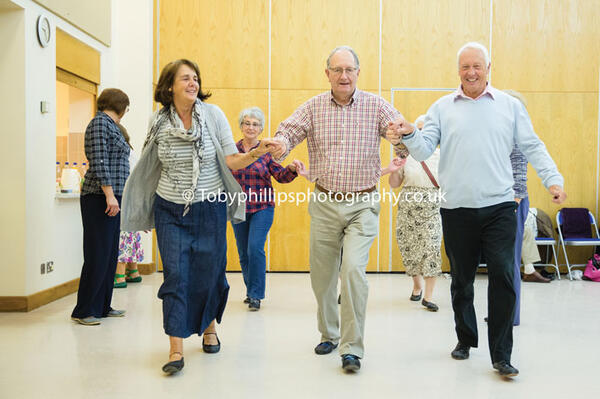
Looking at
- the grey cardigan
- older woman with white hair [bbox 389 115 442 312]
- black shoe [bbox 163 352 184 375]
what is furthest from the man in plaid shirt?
older woman with white hair [bbox 389 115 442 312]

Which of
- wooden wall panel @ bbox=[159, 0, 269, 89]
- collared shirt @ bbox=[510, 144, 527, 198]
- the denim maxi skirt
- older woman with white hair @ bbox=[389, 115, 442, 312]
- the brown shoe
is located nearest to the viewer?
the denim maxi skirt

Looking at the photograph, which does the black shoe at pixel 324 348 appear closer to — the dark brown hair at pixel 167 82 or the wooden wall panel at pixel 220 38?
the dark brown hair at pixel 167 82

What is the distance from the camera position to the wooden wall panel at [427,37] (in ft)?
23.1

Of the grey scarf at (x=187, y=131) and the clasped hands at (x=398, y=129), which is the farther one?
the grey scarf at (x=187, y=131)

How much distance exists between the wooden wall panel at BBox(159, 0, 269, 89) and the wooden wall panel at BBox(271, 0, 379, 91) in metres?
0.18

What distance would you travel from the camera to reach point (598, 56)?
712 centimetres

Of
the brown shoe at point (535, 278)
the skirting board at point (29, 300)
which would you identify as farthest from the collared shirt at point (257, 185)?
the brown shoe at point (535, 278)

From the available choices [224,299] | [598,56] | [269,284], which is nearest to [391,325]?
[224,299]

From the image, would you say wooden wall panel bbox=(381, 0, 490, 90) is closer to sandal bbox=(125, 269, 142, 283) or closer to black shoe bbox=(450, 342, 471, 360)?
sandal bbox=(125, 269, 142, 283)

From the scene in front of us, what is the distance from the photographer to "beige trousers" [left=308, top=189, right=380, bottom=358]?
10.3 feet

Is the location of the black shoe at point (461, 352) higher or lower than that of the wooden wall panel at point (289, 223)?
lower

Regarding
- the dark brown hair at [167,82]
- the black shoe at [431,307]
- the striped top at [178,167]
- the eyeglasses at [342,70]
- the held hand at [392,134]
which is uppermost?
the eyeglasses at [342,70]

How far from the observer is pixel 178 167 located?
3143 millimetres

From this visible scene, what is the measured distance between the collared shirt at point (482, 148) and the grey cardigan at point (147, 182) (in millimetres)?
1033
